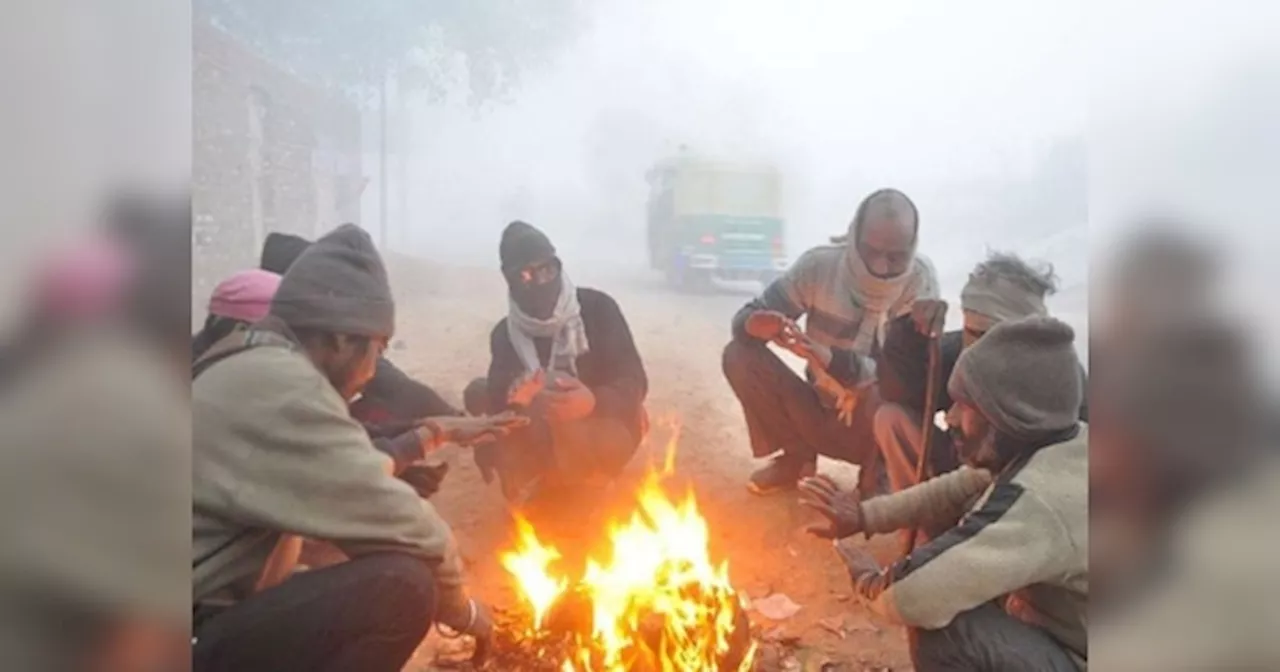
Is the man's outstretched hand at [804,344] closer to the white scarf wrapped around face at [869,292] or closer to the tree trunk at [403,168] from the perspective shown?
the white scarf wrapped around face at [869,292]

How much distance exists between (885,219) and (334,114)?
1145 millimetres

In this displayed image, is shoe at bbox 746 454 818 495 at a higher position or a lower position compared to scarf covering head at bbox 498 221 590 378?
lower

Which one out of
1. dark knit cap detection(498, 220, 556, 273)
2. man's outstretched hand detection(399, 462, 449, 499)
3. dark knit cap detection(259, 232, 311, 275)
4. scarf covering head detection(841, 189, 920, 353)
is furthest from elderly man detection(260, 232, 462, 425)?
scarf covering head detection(841, 189, 920, 353)

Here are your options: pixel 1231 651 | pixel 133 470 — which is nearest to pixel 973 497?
pixel 1231 651

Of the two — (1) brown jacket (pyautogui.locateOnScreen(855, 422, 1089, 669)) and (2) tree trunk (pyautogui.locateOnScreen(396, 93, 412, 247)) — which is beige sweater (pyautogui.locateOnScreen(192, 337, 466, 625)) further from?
(1) brown jacket (pyautogui.locateOnScreen(855, 422, 1089, 669))

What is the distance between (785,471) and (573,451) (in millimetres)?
448

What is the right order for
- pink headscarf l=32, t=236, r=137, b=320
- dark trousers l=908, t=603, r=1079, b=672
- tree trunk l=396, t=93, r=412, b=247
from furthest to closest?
1. tree trunk l=396, t=93, r=412, b=247
2. dark trousers l=908, t=603, r=1079, b=672
3. pink headscarf l=32, t=236, r=137, b=320

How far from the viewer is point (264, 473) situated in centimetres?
192

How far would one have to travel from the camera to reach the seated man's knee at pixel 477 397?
6.73ft

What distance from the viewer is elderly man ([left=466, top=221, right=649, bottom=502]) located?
6.77 ft

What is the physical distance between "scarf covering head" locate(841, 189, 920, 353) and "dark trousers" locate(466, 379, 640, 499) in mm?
538

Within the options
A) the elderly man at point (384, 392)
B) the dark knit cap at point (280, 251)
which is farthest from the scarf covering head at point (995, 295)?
the dark knit cap at point (280, 251)

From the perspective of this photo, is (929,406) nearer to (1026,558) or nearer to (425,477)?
(1026,558)

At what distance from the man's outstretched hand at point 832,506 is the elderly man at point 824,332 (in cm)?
4
